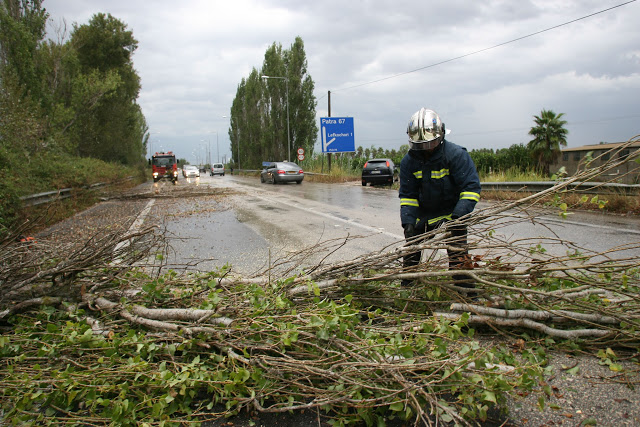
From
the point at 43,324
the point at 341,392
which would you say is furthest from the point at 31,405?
the point at 341,392

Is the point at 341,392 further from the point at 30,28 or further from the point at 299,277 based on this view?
the point at 30,28

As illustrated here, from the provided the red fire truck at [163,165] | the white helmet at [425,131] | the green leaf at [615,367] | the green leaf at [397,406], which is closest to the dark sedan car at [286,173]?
the red fire truck at [163,165]

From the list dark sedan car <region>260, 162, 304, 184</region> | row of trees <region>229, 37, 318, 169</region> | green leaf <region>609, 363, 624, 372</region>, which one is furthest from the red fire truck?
green leaf <region>609, 363, 624, 372</region>

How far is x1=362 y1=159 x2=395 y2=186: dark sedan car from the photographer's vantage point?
2255cm

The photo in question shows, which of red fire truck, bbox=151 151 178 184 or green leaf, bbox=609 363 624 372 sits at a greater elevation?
red fire truck, bbox=151 151 178 184

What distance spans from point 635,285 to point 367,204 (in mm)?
10154

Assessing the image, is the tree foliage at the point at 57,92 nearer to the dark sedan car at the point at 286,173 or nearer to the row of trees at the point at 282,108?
the dark sedan car at the point at 286,173

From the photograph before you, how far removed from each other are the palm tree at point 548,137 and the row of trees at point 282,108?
72.2 feet

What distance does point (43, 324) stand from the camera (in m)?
3.06

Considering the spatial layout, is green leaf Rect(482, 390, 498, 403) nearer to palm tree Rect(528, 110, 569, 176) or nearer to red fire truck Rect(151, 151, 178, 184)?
red fire truck Rect(151, 151, 178, 184)

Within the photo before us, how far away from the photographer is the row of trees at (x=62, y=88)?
12859 millimetres

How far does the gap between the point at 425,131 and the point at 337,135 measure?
91.4ft

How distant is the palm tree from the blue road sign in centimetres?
2112

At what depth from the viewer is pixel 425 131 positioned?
3.57m
